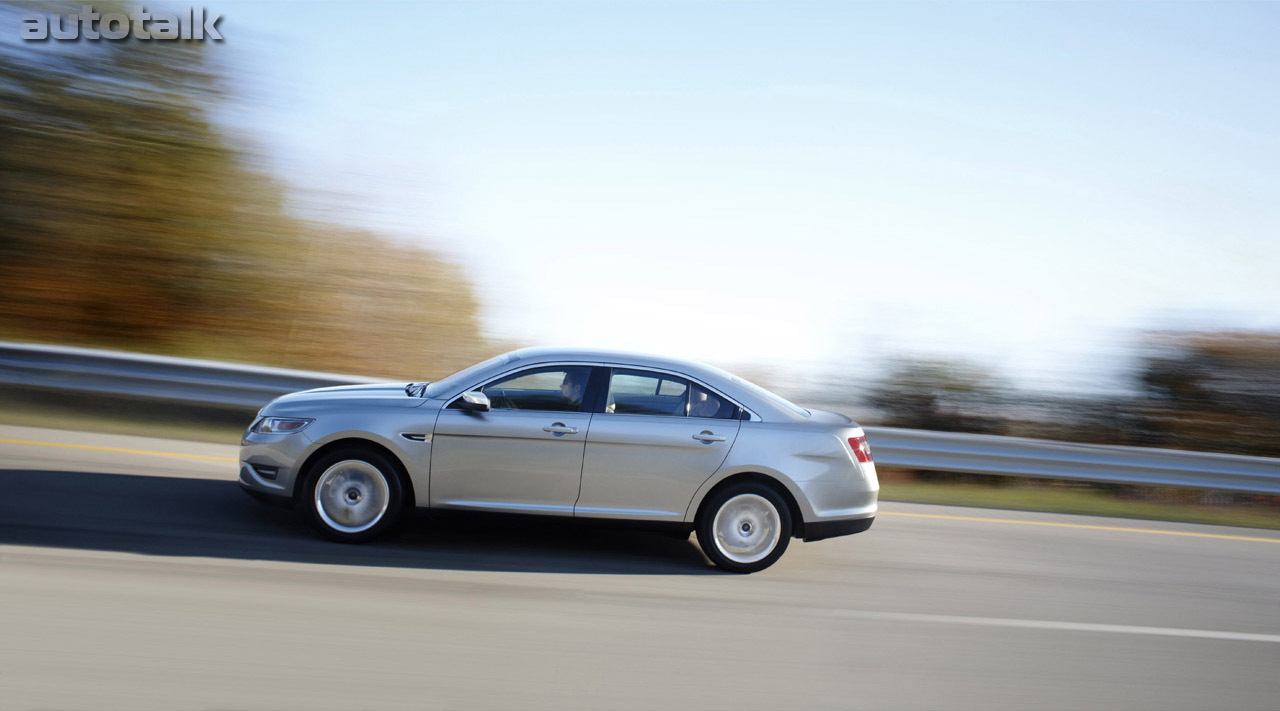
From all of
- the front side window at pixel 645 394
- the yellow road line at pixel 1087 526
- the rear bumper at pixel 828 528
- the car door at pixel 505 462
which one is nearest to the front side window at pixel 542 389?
the car door at pixel 505 462

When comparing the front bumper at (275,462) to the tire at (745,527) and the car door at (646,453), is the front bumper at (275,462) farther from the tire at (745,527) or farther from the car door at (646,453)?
the tire at (745,527)

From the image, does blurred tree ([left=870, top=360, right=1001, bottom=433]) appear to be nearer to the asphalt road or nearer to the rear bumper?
the asphalt road

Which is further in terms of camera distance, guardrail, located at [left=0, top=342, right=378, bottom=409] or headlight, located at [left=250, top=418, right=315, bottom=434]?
guardrail, located at [left=0, top=342, right=378, bottom=409]

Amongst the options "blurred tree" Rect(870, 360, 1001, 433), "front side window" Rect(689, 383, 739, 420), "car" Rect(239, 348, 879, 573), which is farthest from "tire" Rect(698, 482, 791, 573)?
"blurred tree" Rect(870, 360, 1001, 433)

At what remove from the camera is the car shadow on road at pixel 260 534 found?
6.04 metres

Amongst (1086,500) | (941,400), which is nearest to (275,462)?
(1086,500)

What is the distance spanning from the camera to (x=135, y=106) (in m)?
13.6

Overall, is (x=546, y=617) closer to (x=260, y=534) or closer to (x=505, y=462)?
(x=505, y=462)

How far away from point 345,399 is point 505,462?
1.20 metres

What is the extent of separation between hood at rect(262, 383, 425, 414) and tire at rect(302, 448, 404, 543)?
1.11 ft

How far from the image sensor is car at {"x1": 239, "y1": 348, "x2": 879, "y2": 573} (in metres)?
6.36

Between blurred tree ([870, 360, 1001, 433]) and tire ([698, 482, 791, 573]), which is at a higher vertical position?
blurred tree ([870, 360, 1001, 433])

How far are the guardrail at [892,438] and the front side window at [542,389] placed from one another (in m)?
3.63

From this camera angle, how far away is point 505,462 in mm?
6371
